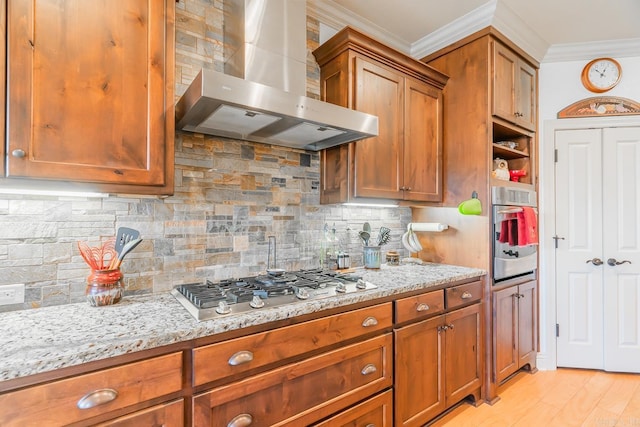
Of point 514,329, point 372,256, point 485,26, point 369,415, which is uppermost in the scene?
point 485,26

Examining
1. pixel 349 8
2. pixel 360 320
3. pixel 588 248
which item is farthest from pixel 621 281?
pixel 349 8

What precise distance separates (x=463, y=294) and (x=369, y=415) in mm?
1000

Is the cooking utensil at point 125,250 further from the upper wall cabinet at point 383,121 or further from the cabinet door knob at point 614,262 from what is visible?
the cabinet door knob at point 614,262

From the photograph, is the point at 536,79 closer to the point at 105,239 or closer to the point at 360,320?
the point at 360,320

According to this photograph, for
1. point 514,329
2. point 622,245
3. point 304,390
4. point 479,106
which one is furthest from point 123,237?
point 622,245

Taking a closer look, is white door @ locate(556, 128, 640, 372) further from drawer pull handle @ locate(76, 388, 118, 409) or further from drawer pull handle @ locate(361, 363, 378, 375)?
drawer pull handle @ locate(76, 388, 118, 409)

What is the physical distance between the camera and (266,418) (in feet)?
4.32

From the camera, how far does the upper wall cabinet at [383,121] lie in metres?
2.11

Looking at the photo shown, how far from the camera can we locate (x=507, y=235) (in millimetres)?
2463

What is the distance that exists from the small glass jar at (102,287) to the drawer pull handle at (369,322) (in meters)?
1.13

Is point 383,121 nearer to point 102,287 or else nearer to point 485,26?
point 485,26

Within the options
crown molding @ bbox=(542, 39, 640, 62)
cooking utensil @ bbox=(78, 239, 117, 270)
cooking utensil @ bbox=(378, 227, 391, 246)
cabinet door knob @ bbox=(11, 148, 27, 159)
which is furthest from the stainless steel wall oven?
cabinet door knob @ bbox=(11, 148, 27, 159)

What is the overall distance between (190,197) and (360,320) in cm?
109

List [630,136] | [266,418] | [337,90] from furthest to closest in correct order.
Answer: [630,136], [337,90], [266,418]
